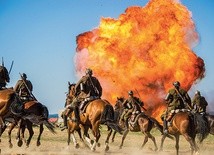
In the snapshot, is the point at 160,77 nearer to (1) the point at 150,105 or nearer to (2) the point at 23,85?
(1) the point at 150,105

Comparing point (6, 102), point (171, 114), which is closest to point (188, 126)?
point (171, 114)

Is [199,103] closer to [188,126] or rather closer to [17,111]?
[188,126]

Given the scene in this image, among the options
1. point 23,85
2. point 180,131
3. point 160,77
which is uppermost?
point 160,77

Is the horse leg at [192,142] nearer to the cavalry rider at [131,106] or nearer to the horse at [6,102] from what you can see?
the cavalry rider at [131,106]

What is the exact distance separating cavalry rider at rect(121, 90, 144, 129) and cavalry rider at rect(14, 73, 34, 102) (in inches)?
229

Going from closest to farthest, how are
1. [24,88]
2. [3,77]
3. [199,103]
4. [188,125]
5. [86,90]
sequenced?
[188,125], [3,77], [86,90], [24,88], [199,103]

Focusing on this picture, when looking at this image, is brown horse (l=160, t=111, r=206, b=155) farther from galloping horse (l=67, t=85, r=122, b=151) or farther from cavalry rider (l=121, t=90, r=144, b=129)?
cavalry rider (l=121, t=90, r=144, b=129)

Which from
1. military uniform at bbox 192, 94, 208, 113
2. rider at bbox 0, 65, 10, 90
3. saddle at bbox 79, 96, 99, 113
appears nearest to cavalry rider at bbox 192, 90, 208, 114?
military uniform at bbox 192, 94, 208, 113

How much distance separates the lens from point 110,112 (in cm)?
2209

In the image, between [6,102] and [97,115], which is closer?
[6,102]

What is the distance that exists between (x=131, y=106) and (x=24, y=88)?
662 centimetres

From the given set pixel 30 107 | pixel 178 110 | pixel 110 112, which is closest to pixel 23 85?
pixel 30 107

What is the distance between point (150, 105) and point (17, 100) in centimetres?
3722

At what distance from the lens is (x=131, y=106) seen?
2875 centimetres
